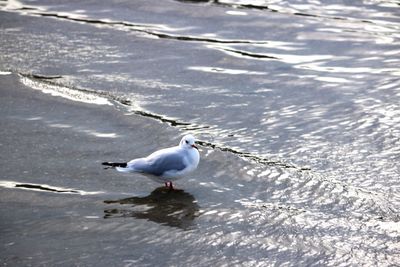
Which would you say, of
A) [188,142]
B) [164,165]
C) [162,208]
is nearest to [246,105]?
[188,142]

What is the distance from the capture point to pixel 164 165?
6.82 metres

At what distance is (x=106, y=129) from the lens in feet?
26.5

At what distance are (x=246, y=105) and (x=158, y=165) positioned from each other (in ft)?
6.98

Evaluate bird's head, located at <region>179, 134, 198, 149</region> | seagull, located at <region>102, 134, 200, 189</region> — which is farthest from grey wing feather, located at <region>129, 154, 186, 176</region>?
bird's head, located at <region>179, 134, 198, 149</region>

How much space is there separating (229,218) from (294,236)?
570mm

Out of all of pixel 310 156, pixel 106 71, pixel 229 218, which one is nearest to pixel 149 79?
pixel 106 71

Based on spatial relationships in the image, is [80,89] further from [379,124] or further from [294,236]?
[294,236]

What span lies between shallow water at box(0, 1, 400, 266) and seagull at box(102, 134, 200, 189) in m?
0.17

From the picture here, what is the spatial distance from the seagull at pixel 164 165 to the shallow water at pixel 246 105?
0.17 metres

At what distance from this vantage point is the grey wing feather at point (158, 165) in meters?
6.81

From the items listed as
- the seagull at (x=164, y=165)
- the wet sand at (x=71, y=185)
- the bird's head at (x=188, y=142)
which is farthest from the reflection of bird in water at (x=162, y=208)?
the bird's head at (x=188, y=142)

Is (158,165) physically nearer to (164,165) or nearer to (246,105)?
(164,165)

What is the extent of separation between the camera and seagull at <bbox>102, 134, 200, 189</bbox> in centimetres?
679

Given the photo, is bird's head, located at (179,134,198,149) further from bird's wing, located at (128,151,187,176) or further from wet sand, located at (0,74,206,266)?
wet sand, located at (0,74,206,266)
